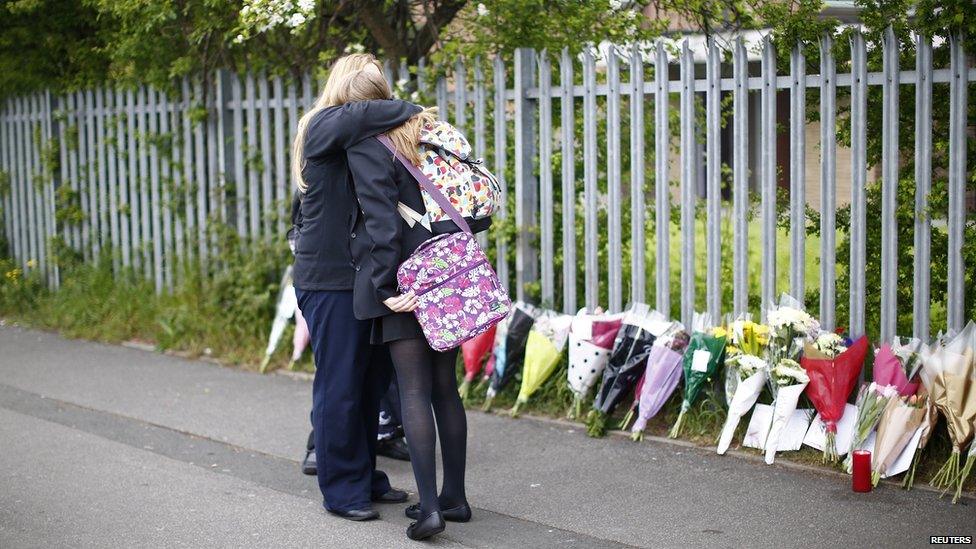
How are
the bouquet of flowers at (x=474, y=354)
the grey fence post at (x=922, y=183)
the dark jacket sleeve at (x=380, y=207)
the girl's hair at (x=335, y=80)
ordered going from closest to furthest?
1. the dark jacket sleeve at (x=380, y=207)
2. the girl's hair at (x=335, y=80)
3. the grey fence post at (x=922, y=183)
4. the bouquet of flowers at (x=474, y=354)

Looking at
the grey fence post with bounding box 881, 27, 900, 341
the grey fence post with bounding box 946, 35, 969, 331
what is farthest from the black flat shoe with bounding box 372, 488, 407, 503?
the grey fence post with bounding box 946, 35, 969, 331

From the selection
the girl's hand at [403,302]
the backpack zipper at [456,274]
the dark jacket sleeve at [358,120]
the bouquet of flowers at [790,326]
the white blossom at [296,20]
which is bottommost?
the bouquet of flowers at [790,326]

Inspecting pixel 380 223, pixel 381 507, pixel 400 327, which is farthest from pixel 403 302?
pixel 381 507

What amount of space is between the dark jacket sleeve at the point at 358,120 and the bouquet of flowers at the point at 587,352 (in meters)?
2.21

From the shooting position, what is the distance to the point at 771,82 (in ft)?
20.0

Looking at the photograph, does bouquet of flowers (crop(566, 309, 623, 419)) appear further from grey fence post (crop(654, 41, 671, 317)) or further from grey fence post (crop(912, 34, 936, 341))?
grey fence post (crop(912, 34, 936, 341))

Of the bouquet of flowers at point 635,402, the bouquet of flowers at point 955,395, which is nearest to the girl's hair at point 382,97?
the bouquet of flowers at point 635,402

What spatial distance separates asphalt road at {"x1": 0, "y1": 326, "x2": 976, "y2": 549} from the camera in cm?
485

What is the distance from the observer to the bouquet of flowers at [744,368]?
19.3 ft

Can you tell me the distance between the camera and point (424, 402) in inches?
187

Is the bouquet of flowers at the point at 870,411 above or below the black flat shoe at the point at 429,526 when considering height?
above

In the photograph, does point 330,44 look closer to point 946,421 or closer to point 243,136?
point 243,136

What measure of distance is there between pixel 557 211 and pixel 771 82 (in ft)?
5.61

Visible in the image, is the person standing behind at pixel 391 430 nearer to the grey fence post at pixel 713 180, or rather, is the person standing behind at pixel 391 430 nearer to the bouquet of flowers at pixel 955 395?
the grey fence post at pixel 713 180
